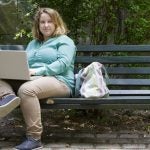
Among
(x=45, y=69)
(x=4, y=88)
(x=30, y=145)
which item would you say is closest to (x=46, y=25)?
(x=45, y=69)

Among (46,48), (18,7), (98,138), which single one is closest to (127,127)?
(98,138)

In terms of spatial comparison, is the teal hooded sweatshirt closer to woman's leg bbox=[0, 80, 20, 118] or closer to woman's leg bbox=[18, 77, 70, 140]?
woman's leg bbox=[18, 77, 70, 140]

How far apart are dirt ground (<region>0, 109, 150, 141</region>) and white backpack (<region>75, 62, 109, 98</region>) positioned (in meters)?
0.80

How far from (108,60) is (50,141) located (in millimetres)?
1190

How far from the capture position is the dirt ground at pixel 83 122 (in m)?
6.13

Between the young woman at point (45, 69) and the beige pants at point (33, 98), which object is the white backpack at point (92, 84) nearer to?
the young woman at point (45, 69)

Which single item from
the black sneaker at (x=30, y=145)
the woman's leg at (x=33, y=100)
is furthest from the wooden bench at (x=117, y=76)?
the black sneaker at (x=30, y=145)

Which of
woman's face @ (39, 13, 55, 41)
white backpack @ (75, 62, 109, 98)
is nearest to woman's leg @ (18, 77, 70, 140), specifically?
white backpack @ (75, 62, 109, 98)

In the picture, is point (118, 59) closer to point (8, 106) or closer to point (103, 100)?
point (103, 100)

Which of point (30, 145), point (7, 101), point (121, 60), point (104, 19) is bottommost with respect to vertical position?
point (30, 145)

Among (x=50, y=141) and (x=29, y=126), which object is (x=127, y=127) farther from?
(x=29, y=126)

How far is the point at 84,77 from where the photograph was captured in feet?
18.0

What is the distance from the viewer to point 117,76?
264 inches

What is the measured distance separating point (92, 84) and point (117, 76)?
1.42m
